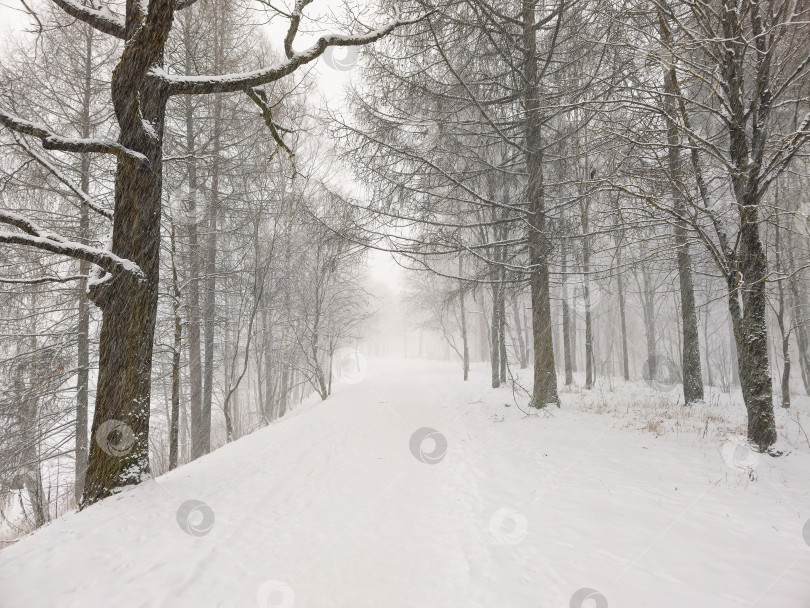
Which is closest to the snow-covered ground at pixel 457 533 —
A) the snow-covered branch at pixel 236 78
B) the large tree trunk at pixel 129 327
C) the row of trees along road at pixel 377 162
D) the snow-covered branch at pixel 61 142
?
the large tree trunk at pixel 129 327

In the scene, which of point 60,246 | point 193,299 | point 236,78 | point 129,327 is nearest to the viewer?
point 60,246

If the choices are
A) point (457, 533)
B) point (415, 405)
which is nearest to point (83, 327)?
point (415, 405)

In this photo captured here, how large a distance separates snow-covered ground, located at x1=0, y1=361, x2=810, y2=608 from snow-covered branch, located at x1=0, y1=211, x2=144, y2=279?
2370 mm

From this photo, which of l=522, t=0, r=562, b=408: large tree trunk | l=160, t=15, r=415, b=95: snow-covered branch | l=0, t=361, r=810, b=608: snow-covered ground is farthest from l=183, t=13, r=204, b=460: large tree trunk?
l=522, t=0, r=562, b=408: large tree trunk

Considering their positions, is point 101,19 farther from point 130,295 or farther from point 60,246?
point 130,295

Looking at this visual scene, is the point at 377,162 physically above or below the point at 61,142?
above

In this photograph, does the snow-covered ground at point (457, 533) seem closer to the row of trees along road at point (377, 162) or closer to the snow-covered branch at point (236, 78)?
the row of trees along road at point (377, 162)

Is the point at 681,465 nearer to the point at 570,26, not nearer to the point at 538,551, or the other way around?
the point at 538,551

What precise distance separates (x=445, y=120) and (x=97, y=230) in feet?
26.7

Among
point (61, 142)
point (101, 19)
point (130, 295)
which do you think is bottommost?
point (130, 295)

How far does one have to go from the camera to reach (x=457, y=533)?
3.36 m

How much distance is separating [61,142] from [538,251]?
7.83 m

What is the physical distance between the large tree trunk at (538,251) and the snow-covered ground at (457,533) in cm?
224

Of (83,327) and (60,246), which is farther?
(83,327)
